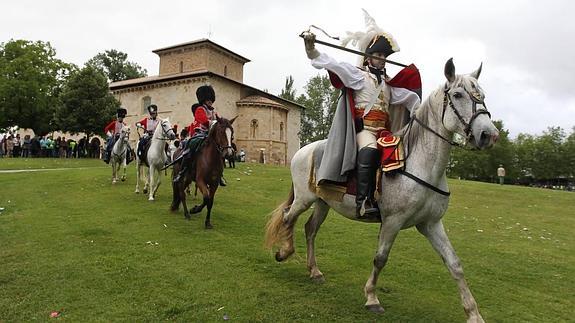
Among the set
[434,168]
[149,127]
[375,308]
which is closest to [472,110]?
[434,168]

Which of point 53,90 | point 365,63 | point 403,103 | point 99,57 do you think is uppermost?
point 99,57

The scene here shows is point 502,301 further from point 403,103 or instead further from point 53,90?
point 53,90

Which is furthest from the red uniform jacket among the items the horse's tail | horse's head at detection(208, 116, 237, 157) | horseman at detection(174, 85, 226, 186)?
the horse's tail

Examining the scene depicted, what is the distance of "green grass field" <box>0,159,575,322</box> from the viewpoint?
18.6 feet

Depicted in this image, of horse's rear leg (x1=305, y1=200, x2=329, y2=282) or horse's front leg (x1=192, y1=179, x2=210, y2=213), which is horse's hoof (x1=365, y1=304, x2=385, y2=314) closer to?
horse's rear leg (x1=305, y1=200, x2=329, y2=282)

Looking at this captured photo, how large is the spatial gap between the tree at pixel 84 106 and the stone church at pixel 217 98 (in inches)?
368

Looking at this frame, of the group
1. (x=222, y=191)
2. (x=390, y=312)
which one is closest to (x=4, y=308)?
(x=390, y=312)

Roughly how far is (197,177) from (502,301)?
7.12 metres

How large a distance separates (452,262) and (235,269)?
378 centimetres

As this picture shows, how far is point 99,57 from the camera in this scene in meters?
74.6

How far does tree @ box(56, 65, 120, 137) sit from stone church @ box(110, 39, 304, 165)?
9347 mm

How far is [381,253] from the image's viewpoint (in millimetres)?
5492

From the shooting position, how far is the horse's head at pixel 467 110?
4.43 metres

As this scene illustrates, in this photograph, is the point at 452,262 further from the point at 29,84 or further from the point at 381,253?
the point at 29,84
